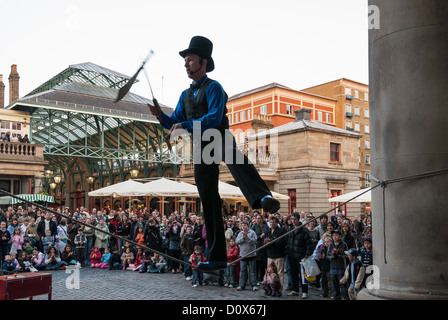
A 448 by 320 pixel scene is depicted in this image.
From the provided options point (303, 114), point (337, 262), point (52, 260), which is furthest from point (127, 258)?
point (303, 114)

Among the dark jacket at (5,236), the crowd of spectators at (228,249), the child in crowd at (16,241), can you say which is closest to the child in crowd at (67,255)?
the crowd of spectators at (228,249)

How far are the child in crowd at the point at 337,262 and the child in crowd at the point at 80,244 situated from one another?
9553 millimetres

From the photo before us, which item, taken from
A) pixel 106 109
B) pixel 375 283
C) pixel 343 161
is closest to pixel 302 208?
pixel 343 161

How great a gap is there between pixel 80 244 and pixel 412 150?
14.3 metres

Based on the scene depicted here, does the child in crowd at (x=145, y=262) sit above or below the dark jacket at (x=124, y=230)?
below

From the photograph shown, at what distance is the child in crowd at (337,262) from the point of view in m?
9.06

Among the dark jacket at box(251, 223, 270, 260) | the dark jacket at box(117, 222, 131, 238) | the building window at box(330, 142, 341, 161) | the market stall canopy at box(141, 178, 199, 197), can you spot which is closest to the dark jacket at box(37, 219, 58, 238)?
the dark jacket at box(117, 222, 131, 238)

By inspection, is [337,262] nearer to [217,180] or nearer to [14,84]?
[217,180]

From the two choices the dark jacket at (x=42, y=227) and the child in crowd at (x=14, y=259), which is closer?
the child in crowd at (x=14, y=259)

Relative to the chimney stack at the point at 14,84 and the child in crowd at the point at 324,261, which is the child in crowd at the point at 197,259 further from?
the chimney stack at the point at 14,84

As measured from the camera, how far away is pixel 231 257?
10.6 metres

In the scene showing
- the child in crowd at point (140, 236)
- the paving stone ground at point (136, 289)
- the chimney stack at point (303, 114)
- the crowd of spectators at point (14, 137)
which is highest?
the chimney stack at point (303, 114)

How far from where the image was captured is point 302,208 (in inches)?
1155

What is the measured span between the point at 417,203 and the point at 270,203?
1.04 metres
